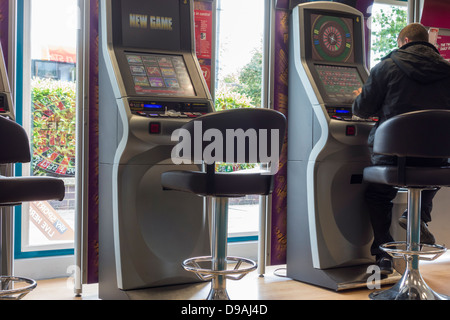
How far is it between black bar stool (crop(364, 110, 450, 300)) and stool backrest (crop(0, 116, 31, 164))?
1.69 metres

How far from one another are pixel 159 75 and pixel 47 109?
0.99m

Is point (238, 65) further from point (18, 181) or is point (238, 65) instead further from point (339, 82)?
point (18, 181)

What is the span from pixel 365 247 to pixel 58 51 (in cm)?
238

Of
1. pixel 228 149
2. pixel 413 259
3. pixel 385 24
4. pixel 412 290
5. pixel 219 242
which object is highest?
pixel 385 24

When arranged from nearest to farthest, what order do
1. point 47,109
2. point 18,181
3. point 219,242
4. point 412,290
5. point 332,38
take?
point 18,181 < point 219,242 < point 412,290 < point 47,109 < point 332,38

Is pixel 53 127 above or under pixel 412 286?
above

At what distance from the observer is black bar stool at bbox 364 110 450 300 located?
7.95ft

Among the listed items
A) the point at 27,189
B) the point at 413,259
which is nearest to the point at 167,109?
the point at 27,189

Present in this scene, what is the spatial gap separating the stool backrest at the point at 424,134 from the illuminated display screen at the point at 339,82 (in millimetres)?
788

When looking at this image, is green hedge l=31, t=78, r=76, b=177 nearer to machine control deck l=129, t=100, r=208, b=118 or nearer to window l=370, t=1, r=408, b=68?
machine control deck l=129, t=100, r=208, b=118

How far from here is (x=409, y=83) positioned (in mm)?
2838

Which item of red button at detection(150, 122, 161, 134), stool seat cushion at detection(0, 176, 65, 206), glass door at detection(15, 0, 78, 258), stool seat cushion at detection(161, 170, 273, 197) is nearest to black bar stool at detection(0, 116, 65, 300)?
stool seat cushion at detection(0, 176, 65, 206)
